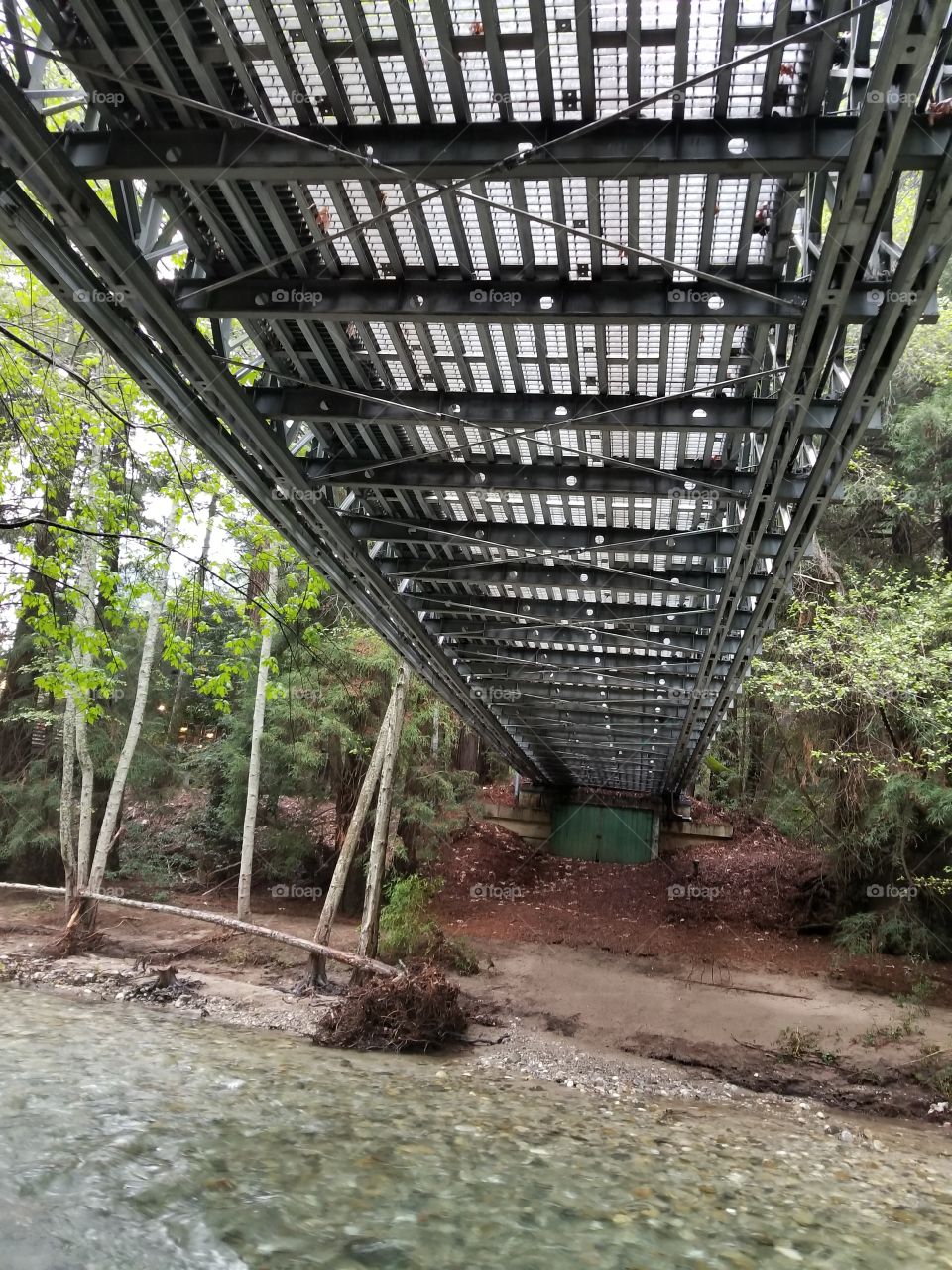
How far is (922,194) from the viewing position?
3357 millimetres

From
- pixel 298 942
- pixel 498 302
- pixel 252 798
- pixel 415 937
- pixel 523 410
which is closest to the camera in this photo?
pixel 498 302

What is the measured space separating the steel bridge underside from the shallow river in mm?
4550

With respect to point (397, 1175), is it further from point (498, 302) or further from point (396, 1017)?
point (498, 302)

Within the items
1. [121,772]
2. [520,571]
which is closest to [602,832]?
[121,772]

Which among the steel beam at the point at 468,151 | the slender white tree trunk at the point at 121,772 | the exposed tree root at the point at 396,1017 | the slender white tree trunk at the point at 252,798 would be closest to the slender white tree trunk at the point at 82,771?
the slender white tree trunk at the point at 121,772

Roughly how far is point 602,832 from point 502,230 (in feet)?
76.3

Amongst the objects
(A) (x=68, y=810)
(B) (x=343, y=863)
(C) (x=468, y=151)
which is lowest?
(B) (x=343, y=863)

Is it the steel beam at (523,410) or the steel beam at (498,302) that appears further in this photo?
the steel beam at (523,410)

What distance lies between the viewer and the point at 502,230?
4.22 metres

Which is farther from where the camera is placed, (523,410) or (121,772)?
(121,772)

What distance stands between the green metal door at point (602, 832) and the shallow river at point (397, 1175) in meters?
16.4

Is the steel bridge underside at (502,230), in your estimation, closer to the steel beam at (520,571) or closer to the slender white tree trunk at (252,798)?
the steel beam at (520,571)

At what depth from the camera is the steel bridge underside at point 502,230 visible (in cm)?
319

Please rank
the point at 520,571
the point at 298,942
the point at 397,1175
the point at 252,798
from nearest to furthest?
the point at 397,1175, the point at 520,571, the point at 298,942, the point at 252,798
